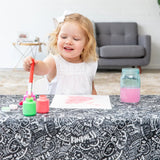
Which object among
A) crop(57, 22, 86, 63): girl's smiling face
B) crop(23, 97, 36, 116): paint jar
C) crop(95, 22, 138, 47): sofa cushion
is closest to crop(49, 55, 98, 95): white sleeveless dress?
crop(57, 22, 86, 63): girl's smiling face

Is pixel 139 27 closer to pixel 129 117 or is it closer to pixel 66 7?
pixel 66 7

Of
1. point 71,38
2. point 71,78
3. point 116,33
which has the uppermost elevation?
point 71,38

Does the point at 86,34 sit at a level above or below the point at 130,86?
above

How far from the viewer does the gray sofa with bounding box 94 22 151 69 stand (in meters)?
4.82

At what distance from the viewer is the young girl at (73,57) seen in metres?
1.32

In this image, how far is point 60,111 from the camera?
0.95 metres

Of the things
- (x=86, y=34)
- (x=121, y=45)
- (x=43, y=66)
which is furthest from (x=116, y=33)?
(x=43, y=66)

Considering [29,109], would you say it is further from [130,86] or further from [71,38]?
[71,38]

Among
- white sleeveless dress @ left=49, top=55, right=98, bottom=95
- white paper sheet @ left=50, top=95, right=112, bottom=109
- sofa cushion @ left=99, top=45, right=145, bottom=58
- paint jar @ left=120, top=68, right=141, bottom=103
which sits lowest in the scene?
sofa cushion @ left=99, top=45, right=145, bottom=58

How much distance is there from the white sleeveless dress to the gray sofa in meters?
3.27

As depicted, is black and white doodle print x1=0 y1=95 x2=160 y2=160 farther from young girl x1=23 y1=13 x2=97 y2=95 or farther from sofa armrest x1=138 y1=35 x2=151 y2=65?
sofa armrest x1=138 y1=35 x2=151 y2=65

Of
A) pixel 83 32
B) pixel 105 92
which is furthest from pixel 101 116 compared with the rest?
pixel 105 92

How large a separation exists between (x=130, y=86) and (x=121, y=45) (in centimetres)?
398

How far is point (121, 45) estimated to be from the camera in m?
5.00
